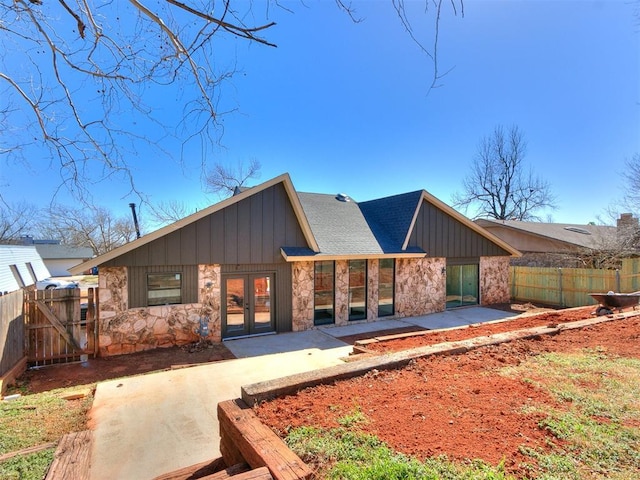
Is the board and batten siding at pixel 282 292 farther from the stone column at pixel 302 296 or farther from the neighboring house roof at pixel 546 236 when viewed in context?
the neighboring house roof at pixel 546 236

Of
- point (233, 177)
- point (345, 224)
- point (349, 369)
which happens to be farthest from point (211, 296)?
point (233, 177)

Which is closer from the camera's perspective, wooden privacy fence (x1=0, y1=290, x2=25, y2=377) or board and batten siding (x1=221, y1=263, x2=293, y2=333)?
wooden privacy fence (x1=0, y1=290, x2=25, y2=377)

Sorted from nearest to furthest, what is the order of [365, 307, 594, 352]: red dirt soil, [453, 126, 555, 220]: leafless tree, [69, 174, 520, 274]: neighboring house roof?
1. [365, 307, 594, 352]: red dirt soil
2. [69, 174, 520, 274]: neighboring house roof
3. [453, 126, 555, 220]: leafless tree

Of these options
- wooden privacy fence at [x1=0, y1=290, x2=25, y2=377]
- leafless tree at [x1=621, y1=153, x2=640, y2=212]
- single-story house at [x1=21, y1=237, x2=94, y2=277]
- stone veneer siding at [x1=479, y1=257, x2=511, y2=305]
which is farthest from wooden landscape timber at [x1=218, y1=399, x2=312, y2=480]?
single-story house at [x1=21, y1=237, x2=94, y2=277]

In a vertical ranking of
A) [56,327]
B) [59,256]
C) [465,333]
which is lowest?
[465,333]

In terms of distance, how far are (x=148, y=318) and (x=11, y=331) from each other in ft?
8.56

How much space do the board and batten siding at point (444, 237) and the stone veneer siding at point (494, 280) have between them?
60 cm

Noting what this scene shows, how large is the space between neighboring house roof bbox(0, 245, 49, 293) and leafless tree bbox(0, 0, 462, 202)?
47.6 ft

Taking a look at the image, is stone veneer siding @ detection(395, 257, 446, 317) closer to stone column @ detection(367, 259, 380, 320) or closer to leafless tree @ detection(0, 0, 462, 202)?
stone column @ detection(367, 259, 380, 320)

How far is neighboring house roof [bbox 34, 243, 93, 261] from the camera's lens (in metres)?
37.9

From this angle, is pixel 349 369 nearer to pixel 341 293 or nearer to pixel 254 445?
pixel 254 445

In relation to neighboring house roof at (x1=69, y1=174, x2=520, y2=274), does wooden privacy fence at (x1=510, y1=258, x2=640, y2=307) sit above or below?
below

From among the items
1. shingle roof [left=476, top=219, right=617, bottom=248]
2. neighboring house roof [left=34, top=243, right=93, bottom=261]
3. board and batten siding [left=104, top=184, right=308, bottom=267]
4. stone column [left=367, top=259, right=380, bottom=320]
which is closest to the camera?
board and batten siding [left=104, top=184, right=308, bottom=267]

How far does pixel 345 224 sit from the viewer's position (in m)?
12.5
